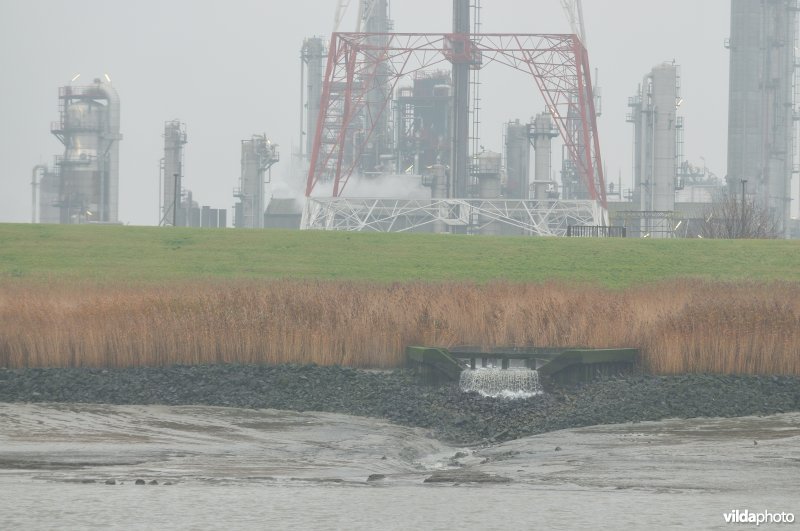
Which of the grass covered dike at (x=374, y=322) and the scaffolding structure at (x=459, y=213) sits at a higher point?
the scaffolding structure at (x=459, y=213)

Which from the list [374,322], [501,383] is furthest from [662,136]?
[501,383]

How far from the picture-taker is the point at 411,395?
1792 centimetres

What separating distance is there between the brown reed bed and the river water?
144 inches

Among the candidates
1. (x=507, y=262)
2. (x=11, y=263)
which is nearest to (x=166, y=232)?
(x=11, y=263)

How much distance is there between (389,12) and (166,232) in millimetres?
73051

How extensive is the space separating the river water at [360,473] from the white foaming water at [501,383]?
3.47 metres

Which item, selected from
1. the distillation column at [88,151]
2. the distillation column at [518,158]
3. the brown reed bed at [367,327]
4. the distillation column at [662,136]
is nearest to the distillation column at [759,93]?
the distillation column at [662,136]

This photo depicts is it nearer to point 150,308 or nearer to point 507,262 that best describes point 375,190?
point 507,262

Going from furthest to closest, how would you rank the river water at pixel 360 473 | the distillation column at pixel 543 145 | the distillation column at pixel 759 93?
the distillation column at pixel 759 93 < the distillation column at pixel 543 145 < the river water at pixel 360 473

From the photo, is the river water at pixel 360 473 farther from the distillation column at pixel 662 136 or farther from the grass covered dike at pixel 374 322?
the distillation column at pixel 662 136

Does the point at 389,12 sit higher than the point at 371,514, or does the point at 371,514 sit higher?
the point at 389,12

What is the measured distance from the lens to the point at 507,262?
33.6m

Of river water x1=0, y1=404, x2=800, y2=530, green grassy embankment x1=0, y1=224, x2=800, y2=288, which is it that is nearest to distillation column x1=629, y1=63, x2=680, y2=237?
green grassy embankment x1=0, y1=224, x2=800, y2=288

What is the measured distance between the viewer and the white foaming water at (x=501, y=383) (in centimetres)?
1898
